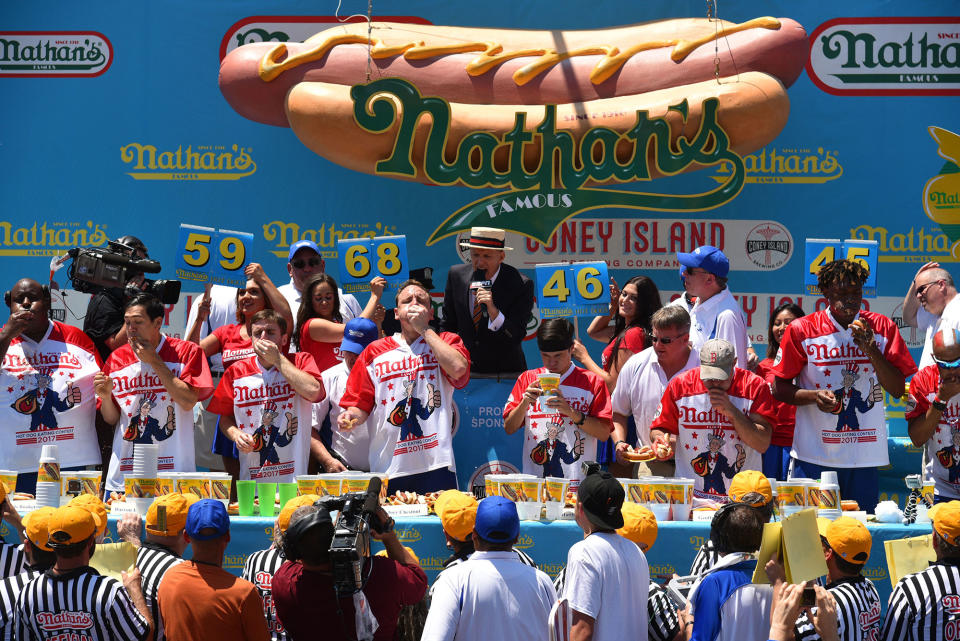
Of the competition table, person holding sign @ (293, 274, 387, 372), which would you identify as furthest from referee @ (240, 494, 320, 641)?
person holding sign @ (293, 274, 387, 372)

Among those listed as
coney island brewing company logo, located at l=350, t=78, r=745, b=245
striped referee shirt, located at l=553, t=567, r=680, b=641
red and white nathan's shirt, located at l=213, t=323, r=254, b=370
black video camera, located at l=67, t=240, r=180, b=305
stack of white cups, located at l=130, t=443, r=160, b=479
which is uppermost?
coney island brewing company logo, located at l=350, t=78, r=745, b=245

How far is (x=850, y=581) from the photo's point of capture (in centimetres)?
404

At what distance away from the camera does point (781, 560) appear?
3379mm

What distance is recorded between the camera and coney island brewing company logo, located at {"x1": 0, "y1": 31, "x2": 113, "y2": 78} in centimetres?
852

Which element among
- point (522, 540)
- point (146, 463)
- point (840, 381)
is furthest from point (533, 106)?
point (146, 463)

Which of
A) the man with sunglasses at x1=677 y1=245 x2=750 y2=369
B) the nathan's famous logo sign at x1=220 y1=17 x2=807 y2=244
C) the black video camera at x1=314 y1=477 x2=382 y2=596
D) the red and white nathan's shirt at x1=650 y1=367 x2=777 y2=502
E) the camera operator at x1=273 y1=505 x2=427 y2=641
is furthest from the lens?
the nathan's famous logo sign at x1=220 y1=17 x2=807 y2=244

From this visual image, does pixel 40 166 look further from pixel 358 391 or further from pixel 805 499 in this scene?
pixel 805 499

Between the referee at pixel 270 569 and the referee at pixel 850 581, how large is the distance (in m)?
1.90

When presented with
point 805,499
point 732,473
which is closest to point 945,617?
point 805,499

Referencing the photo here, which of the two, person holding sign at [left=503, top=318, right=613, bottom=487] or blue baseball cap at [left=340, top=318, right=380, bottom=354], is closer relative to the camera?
person holding sign at [left=503, top=318, right=613, bottom=487]

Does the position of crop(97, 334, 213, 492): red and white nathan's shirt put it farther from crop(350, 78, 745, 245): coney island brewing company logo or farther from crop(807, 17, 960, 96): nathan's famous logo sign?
crop(807, 17, 960, 96): nathan's famous logo sign

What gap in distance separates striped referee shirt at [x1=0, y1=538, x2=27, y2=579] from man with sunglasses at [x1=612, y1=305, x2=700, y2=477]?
3.09 meters

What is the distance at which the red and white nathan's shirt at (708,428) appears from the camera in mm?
5684

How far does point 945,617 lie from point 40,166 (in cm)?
713
